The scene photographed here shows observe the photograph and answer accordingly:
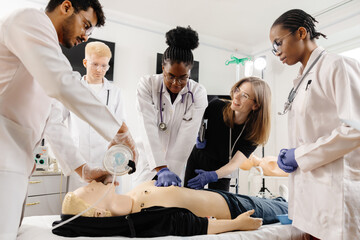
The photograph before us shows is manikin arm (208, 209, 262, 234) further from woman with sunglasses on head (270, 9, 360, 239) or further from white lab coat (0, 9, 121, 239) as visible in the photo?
white lab coat (0, 9, 121, 239)

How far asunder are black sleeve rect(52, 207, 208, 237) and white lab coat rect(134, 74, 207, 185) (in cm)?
50

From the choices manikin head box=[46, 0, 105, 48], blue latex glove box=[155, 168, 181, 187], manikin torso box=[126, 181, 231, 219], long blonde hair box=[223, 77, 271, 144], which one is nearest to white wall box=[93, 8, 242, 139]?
long blonde hair box=[223, 77, 271, 144]

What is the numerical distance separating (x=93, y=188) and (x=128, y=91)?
7.71ft

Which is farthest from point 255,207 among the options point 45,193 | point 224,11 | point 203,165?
point 224,11

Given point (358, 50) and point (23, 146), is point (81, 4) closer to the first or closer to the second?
point (23, 146)

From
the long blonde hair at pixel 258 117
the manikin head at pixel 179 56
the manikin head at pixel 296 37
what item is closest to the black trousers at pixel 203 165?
the long blonde hair at pixel 258 117

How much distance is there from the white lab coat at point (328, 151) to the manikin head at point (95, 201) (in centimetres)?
88

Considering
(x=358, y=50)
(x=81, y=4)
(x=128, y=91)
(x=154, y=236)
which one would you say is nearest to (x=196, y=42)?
(x=81, y=4)

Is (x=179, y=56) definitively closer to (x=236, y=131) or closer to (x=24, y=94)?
(x=236, y=131)

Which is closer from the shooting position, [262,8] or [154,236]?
[154,236]

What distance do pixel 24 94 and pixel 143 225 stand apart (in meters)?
0.79

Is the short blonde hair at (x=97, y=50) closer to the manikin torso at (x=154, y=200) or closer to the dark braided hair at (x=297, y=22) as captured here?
the manikin torso at (x=154, y=200)

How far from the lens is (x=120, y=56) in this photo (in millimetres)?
3672

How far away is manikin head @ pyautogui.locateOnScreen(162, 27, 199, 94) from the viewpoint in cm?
169
